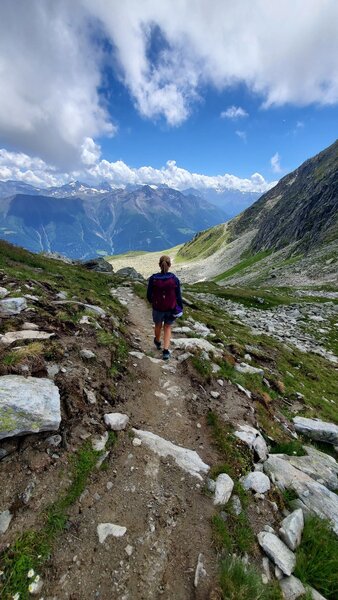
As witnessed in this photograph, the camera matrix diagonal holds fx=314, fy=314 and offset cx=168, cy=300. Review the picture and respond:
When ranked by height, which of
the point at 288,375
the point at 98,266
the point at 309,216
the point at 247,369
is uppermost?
the point at 309,216

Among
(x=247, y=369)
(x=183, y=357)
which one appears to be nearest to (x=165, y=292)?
(x=183, y=357)

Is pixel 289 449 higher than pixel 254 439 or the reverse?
the reverse

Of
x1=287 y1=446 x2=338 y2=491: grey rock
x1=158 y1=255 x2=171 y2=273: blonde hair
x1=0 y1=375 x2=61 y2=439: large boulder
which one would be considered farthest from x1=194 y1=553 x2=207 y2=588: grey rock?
x1=158 y1=255 x2=171 y2=273: blonde hair

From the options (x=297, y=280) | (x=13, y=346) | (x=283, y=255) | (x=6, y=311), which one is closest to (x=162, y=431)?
(x=13, y=346)

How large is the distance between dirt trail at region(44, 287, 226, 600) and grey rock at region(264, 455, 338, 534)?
1.42 meters

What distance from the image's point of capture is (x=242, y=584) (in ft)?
14.8

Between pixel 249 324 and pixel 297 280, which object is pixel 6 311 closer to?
pixel 249 324

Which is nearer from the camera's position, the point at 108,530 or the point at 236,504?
the point at 108,530

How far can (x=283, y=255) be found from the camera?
97.6 meters

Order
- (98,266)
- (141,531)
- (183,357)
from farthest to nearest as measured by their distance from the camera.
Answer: (98,266), (183,357), (141,531)

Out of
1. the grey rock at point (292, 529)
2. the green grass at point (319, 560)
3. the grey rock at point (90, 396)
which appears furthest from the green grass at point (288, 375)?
the grey rock at point (90, 396)

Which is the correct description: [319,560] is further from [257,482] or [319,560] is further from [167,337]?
[167,337]

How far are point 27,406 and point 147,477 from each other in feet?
9.00

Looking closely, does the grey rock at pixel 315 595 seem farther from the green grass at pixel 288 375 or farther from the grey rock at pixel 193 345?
the grey rock at pixel 193 345
